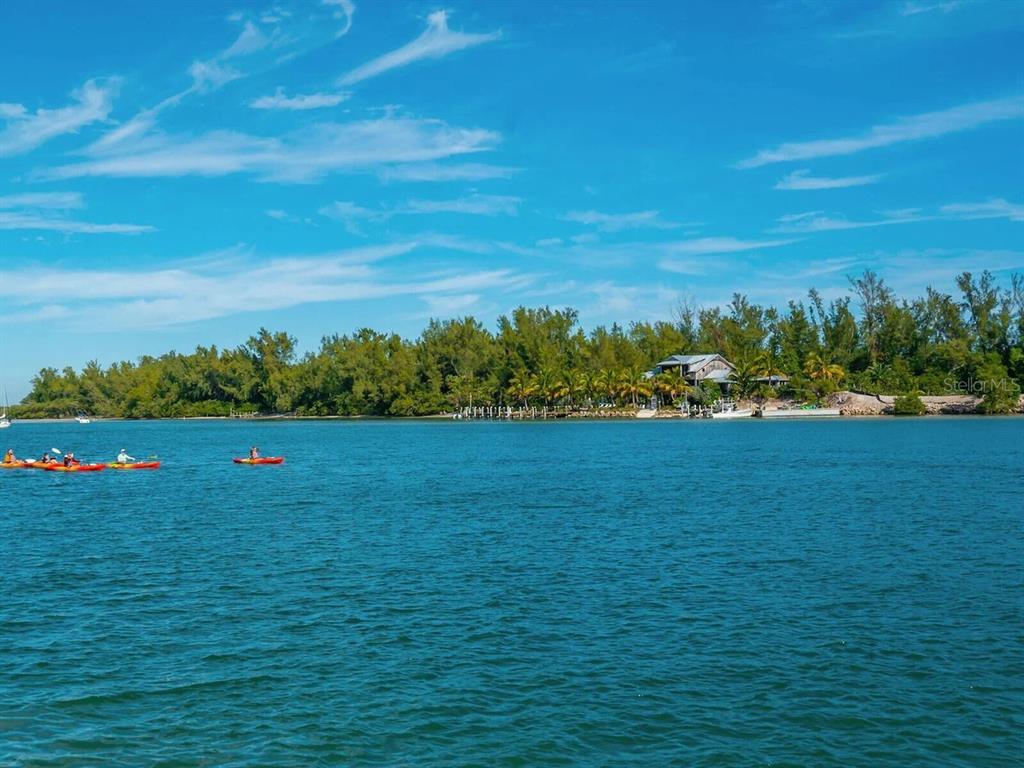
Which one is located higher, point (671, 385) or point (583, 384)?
point (583, 384)

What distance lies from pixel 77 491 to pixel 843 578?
4569 cm

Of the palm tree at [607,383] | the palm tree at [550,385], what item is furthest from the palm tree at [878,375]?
the palm tree at [550,385]

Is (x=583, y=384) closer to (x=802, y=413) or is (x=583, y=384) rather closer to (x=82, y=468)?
(x=802, y=413)

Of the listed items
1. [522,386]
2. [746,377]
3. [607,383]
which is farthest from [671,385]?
[522,386]

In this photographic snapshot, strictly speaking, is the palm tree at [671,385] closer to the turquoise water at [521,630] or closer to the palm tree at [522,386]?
the palm tree at [522,386]

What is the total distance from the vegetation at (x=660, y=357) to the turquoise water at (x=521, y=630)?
104307 millimetres

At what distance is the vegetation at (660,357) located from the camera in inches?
5615

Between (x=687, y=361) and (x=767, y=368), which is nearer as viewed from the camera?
(x=767, y=368)

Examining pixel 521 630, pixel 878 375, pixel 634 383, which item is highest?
pixel 634 383

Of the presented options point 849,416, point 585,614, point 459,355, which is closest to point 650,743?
point 585,614

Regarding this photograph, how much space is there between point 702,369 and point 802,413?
19897mm

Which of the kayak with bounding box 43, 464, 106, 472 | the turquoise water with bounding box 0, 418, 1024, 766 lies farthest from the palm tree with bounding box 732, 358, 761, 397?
the kayak with bounding box 43, 464, 106, 472

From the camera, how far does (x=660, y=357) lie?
17612 centimetres

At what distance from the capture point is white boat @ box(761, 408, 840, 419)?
5595 inches
